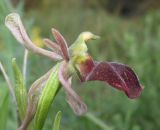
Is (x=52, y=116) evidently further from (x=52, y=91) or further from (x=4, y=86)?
(x=52, y=91)

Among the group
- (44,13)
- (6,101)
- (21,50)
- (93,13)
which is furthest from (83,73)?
(44,13)

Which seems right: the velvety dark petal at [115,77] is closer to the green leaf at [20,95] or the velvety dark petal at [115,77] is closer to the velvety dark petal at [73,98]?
the velvety dark petal at [73,98]

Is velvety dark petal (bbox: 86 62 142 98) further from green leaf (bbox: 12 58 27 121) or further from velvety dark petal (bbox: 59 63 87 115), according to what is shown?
green leaf (bbox: 12 58 27 121)

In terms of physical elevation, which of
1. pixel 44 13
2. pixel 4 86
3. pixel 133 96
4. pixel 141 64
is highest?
pixel 133 96

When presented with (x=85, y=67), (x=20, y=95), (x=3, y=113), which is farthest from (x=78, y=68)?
(x=3, y=113)

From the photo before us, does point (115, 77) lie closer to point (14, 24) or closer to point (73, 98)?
point (73, 98)

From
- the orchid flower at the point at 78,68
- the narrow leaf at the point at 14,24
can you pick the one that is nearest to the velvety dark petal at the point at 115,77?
the orchid flower at the point at 78,68

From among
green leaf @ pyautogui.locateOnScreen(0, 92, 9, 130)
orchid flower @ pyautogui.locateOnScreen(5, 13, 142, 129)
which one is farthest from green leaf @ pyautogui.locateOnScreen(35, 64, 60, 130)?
green leaf @ pyautogui.locateOnScreen(0, 92, 9, 130)

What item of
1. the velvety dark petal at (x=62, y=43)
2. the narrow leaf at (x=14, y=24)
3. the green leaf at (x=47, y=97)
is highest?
the narrow leaf at (x=14, y=24)
